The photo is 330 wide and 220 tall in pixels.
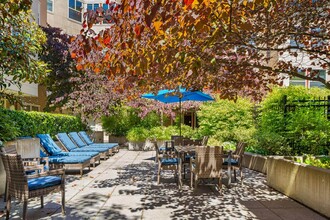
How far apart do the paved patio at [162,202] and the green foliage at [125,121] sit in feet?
42.7

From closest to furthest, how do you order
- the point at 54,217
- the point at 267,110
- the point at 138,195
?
1. the point at 54,217
2. the point at 138,195
3. the point at 267,110

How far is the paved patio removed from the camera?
579 centimetres

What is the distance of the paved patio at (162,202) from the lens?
228 inches

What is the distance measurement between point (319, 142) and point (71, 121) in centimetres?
1272

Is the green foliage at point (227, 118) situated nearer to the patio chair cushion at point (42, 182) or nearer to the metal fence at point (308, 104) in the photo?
the metal fence at point (308, 104)

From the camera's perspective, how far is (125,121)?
2264 cm

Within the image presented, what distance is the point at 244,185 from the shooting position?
847cm

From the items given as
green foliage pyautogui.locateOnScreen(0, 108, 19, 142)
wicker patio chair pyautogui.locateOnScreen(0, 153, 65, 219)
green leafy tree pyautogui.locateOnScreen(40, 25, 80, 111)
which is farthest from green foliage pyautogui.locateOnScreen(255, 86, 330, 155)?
green leafy tree pyautogui.locateOnScreen(40, 25, 80, 111)

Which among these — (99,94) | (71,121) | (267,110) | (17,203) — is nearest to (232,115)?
(267,110)

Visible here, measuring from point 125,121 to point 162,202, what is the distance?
16.2 metres

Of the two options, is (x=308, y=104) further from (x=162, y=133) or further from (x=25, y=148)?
(x=162, y=133)

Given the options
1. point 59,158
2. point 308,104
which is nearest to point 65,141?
point 59,158

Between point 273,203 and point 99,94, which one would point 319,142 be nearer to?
point 273,203

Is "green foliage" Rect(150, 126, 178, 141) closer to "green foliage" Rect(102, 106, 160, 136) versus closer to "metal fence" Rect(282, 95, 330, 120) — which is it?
"green foliage" Rect(102, 106, 160, 136)
